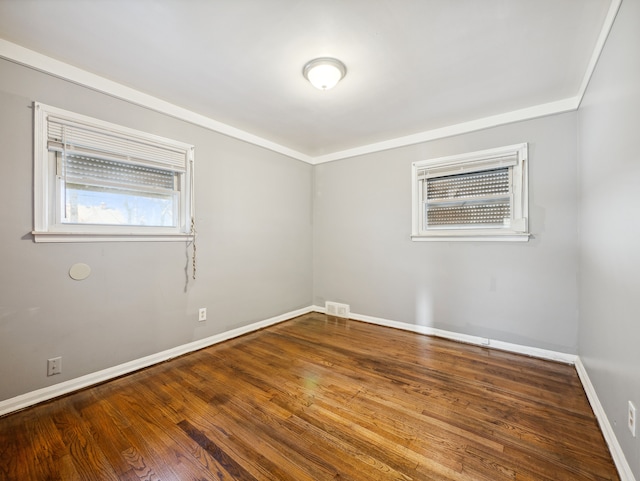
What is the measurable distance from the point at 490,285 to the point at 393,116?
2.12 metres

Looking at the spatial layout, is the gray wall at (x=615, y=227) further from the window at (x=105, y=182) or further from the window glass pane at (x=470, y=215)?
the window at (x=105, y=182)

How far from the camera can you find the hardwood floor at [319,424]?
1418 mm

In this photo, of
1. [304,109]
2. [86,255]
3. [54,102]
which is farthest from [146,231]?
[304,109]

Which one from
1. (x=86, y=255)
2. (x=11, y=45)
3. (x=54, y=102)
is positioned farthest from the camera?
(x=86, y=255)

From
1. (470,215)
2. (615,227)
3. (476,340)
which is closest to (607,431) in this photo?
(615,227)

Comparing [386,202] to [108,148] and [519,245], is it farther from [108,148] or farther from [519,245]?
[108,148]

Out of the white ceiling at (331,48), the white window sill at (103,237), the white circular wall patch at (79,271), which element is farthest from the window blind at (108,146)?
the white circular wall patch at (79,271)

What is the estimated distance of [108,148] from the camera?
7.54 ft

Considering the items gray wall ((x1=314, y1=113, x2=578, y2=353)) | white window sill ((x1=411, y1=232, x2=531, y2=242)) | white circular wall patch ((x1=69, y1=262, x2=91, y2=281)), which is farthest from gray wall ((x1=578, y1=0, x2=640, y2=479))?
white circular wall patch ((x1=69, y1=262, x2=91, y2=281))

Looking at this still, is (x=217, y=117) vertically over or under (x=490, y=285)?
over

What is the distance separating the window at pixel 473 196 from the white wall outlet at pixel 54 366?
3576 millimetres

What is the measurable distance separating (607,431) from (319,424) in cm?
170

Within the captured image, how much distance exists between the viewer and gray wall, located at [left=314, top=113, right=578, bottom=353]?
2.62 meters

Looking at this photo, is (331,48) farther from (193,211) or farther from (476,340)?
(476,340)
